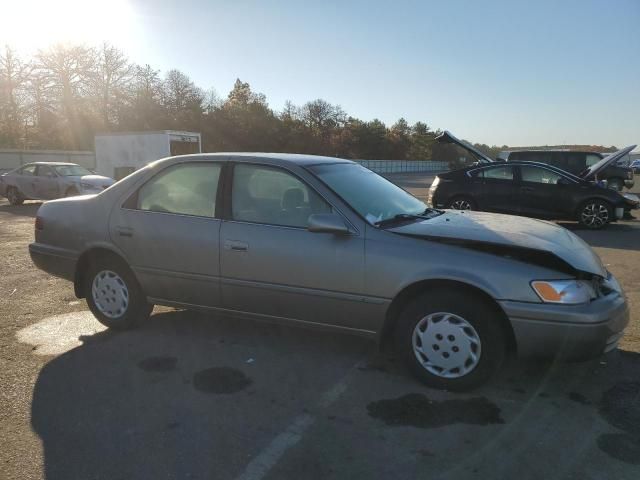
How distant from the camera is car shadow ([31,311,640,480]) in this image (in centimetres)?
286

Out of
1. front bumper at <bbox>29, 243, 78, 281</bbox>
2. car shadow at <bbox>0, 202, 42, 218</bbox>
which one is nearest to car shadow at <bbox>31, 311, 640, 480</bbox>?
front bumper at <bbox>29, 243, 78, 281</bbox>

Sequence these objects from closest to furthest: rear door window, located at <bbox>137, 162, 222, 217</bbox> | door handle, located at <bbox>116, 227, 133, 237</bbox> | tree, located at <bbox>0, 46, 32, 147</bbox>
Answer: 1. rear door window, located at <bbox>137, 162, 222, 217</bbox>
2. door handle, located at <bbox>116, 227, 133, 237</bbox>
3. tree, located at <bbox>0, 46, 32, 147</bbox>

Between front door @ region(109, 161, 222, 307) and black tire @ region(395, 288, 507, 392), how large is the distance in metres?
1.57

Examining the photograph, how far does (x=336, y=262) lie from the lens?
3.78 m

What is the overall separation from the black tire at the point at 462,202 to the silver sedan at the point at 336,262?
7.37m

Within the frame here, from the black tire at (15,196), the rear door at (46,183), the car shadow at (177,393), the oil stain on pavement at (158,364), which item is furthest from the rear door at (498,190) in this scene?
the black tire at (15,196)

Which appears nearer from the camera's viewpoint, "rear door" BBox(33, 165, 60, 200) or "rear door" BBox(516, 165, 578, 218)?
"rear door" BBox(516, 165, 578, 218)

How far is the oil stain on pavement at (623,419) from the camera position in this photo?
112 inches

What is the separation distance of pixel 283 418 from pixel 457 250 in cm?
154

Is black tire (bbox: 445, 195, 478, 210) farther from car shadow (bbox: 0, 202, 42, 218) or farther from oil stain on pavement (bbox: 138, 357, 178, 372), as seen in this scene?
car shadow (bbox: 0, 202, 42, 218)

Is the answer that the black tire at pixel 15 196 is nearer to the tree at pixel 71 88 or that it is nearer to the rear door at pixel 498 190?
the rear door at pixel 498 190

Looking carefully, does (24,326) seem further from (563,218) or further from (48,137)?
(48,137)

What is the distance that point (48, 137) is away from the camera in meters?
45.9

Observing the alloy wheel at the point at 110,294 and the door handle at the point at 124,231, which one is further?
the alloy wheel at the point at 110,294
